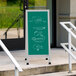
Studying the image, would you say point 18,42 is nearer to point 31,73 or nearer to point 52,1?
point 52,1

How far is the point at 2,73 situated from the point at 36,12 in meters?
1.68

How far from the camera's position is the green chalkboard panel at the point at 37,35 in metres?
7.23

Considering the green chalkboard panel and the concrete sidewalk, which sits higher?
the green chalkboard panel

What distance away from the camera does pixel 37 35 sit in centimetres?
725

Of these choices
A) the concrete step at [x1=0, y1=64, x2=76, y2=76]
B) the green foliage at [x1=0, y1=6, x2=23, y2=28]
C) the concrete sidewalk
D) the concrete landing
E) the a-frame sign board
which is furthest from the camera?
the green foliage at [x1=0, y1=6, x2=23, y2=28]

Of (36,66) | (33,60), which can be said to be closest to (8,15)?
(33,60)

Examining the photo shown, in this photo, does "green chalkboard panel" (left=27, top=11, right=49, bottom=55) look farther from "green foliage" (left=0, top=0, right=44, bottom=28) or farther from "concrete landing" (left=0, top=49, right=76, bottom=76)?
"green foliage" (left=0, top=0, right=44, bottom=28)

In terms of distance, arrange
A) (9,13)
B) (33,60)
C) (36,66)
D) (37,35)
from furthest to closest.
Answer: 1. (9,13)
2. (33,60)
3. (37,35)
4. (36,66)

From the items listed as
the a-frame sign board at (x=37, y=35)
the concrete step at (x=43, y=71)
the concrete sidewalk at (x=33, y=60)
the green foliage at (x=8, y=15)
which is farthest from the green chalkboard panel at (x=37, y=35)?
the green foliage at (x=8, y=15)

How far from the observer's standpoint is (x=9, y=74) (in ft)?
21.1

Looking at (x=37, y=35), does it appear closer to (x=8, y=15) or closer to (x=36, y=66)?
(x=36, y=66)

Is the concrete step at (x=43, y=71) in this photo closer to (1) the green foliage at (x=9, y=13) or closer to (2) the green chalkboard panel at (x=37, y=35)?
(2) the green chalkboard panel at (x=37, y=35)

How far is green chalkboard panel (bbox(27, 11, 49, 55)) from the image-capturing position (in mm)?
7234

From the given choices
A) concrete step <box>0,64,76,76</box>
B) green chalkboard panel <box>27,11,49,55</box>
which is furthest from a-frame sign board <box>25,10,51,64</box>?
concrete step <box>0,64,76,76</box>
